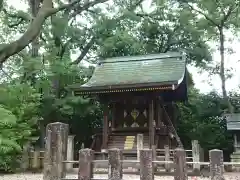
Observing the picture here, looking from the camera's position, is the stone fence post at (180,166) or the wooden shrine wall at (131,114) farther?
the wooden shrine wall at (131,114)

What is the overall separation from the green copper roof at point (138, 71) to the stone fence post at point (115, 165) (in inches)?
274

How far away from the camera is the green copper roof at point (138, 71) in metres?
17.0

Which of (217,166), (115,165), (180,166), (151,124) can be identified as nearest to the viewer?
(217,166)

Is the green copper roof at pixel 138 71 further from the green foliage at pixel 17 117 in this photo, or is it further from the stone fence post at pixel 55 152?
the stone fence post at pixel 55 152

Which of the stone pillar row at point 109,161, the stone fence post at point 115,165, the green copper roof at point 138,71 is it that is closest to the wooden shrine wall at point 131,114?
the green copper roof at point 138,71

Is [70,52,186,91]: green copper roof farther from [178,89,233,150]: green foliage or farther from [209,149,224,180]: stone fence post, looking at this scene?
[209,149,224,180]: stone fence post

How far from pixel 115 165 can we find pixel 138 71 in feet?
33.3

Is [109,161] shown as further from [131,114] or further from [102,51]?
[102,51]

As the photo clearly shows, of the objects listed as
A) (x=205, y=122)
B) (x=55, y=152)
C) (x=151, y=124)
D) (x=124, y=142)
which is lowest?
(x=55, y=152)

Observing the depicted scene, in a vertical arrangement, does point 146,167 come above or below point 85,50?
below

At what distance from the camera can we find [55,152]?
10227mm

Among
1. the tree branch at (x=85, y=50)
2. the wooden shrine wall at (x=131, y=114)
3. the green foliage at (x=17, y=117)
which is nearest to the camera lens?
the green foliage at (x=17, y=117)

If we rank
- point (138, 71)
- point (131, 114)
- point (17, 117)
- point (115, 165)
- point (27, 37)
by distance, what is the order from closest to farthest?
point (115, 165)
point (27, 37)
point (17, 117)
point (131, 114)
point (138, 71)

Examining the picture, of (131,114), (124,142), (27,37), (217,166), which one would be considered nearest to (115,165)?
→ (217,166)
